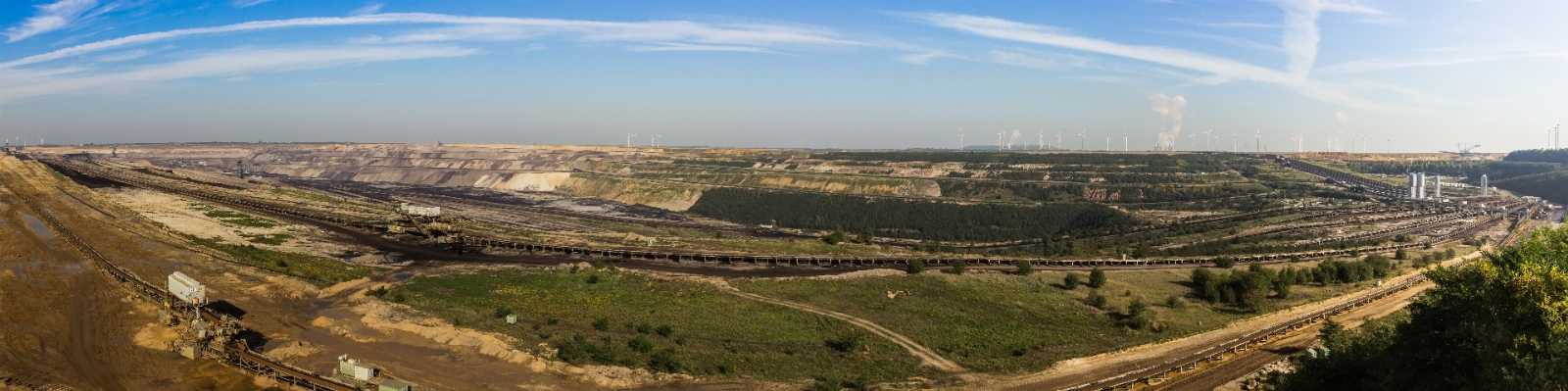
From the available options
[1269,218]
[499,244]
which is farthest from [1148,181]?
[499,244]

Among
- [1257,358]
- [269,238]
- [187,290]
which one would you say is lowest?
[1257,358]

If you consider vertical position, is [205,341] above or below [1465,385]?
below

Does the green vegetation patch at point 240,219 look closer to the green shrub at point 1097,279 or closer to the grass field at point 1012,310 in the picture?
the grass field at point 1012,310

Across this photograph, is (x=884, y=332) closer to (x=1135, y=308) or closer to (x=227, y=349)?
(x=1135, y=308)

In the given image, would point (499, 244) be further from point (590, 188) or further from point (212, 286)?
point (590, 188)

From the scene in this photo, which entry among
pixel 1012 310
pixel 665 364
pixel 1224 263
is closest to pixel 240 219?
pixel 665 364

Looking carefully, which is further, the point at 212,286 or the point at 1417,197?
the point at 1417,197

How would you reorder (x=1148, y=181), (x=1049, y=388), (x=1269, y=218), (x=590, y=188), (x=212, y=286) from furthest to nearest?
(x=590, y=188)
(x=1148, y=181)
(x=1269, y=218)
(x=212, y=286)
(x=1049, y=388)

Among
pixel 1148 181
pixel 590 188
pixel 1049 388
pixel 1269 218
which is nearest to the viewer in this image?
pixel 1049 388
